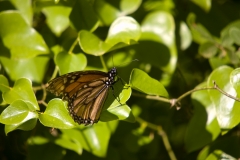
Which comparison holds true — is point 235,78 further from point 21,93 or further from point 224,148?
point 21,93

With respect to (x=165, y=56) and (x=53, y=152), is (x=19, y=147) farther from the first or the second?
(x=165, y=56)

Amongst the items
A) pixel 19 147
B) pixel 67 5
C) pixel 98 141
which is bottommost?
pixel 19 147

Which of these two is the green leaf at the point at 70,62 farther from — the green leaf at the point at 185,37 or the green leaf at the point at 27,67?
the green leaf at the point at 185,37

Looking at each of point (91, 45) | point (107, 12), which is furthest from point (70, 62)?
point (107, 12)

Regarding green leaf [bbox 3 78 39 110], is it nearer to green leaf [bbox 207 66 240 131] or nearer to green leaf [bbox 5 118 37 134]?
green leaf [bbox 5 118 37 134]

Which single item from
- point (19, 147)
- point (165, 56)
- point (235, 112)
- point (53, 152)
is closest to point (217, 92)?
point (235, 112)

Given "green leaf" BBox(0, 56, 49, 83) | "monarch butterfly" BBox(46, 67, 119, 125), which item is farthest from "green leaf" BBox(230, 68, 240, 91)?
"green leaf" BBox(0, 56, 49, 83)

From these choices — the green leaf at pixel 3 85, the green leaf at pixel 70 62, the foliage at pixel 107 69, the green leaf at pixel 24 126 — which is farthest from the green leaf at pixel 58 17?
the green leaf at pixel 24 126
